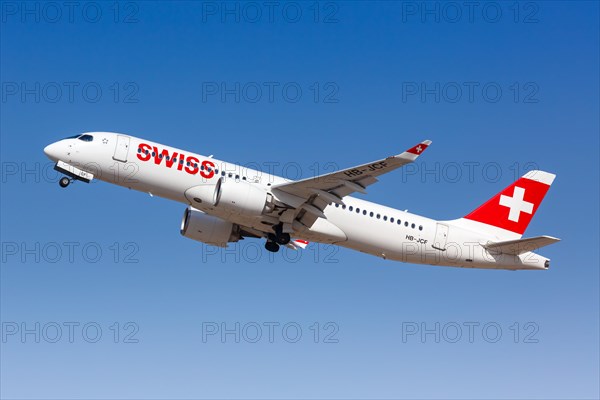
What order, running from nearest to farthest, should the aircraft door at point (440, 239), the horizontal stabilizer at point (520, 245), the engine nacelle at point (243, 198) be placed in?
the engine nacelle at point (243, 198)
the horizontal stabilizer at point (520, 245)
the aircraft door at point (440, 239)

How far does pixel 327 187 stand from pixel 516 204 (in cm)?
1203

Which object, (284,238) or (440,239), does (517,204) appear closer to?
(440,239)

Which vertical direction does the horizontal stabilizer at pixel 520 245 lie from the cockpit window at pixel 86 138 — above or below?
below

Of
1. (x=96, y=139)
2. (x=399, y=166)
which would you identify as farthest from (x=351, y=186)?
(x=96, y=139)

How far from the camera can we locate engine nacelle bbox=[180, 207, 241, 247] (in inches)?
1807

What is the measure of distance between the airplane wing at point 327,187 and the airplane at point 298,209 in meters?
0.05

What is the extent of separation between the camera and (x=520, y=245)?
44.3 m

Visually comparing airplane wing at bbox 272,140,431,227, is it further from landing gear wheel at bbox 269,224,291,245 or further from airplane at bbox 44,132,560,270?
landing gear wheel at bbox 269,224,291,245

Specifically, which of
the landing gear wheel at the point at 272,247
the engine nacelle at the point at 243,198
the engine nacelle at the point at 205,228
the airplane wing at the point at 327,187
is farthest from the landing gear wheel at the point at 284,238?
the engine nacelle at the point at 205,228

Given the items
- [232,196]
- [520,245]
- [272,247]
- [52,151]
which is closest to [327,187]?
[232,196]

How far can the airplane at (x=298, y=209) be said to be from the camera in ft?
136

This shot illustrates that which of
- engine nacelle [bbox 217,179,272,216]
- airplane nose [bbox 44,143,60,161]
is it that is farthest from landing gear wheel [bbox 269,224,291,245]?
airplane nose [bbox 44,143,60,161]

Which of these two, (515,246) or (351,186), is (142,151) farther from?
(515,246)

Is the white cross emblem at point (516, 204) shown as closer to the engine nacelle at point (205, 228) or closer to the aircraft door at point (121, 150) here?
the engine nacelle at point (205, 228)
